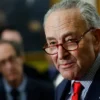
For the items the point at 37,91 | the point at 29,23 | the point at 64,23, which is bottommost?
the point at 37,91

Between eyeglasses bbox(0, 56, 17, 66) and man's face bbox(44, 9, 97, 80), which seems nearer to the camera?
man's face bbox(44, 9, 97, 80)

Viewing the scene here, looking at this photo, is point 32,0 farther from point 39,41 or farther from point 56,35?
point 56,35

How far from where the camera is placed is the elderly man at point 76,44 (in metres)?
1.80

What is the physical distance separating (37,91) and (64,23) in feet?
5.19

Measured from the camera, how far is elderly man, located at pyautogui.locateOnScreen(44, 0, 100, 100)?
1800mm

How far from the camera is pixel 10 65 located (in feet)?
11.2

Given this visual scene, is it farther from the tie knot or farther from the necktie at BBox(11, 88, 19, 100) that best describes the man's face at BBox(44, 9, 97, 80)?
the necktie at BBox(11, 88, 19, 100)

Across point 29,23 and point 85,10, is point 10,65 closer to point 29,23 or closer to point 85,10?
point 85,10

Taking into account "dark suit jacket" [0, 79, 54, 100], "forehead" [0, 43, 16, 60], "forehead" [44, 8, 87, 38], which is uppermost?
"forehead" [44, 8, 87, 38]

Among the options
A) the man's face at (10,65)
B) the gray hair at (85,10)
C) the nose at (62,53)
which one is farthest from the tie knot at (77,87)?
the man's face at (10,65)

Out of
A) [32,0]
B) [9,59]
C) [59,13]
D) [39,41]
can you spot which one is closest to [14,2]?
[32,0]

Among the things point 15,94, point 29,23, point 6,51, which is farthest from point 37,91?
point 29,23

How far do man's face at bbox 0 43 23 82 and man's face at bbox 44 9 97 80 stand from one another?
1599mm

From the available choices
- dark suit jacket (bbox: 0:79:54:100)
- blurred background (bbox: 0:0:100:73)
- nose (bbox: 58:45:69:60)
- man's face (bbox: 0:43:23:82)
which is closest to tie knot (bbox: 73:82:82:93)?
nose (bbox: 58:45:69:60)
